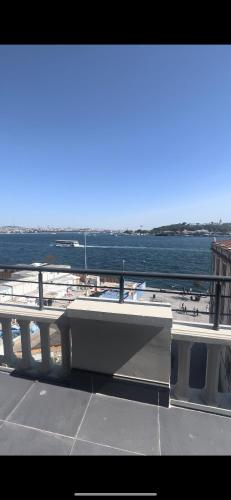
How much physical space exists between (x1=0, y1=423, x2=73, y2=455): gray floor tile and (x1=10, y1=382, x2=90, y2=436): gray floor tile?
6 cm

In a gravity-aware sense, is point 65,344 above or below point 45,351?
above

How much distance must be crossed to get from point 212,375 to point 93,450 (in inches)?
43.7

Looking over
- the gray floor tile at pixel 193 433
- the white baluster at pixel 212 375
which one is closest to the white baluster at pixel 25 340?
the gray floor tile at pixel 193 433

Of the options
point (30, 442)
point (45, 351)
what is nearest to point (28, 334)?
point (45, 351)

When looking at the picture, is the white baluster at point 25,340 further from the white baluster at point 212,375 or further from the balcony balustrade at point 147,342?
the white baluster at point 212,375

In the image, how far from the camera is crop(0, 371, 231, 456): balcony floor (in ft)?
5.83

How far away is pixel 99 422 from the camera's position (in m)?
2.00

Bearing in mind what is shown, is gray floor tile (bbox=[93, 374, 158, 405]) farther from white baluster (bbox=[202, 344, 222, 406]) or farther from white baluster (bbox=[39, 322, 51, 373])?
white baluster (bbox=[39, 322, 51, 373])

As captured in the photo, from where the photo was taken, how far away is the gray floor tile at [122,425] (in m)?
1.82

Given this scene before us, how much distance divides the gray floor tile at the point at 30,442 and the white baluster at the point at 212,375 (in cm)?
118

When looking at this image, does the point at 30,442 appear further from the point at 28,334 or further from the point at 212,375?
the point at 212,375

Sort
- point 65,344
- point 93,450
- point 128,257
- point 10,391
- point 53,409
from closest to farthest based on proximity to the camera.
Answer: point 93,450
point 53,409
point 10,391
point 65,344
point 128,257
